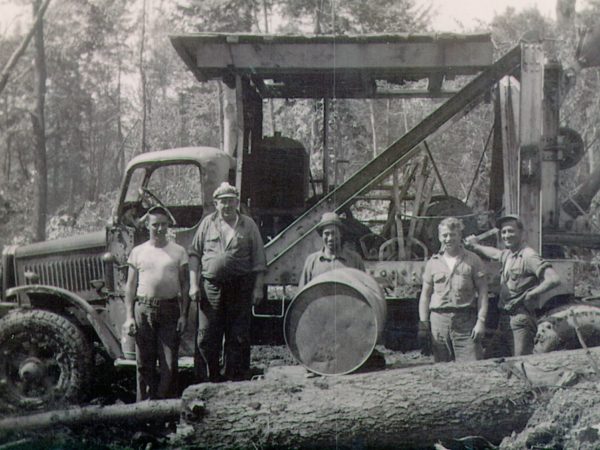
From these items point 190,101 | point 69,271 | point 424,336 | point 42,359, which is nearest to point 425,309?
point 424,336

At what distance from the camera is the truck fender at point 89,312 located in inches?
242

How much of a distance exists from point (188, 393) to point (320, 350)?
109 centimetres

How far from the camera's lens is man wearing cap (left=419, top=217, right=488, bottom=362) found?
5.57 m

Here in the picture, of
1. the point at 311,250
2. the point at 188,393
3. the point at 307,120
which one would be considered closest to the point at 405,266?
the point at 311,250

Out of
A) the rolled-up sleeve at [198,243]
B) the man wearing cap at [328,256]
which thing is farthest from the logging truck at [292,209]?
the man wearing cap at [328,256]

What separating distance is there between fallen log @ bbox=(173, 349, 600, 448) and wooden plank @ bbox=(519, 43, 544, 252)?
86.5 inches

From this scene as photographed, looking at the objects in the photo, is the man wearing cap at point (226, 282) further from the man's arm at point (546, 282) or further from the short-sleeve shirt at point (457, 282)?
the man's arm at point (546, 282)

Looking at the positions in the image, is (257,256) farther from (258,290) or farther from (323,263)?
(323,263)

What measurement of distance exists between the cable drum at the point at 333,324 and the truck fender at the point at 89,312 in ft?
5.85

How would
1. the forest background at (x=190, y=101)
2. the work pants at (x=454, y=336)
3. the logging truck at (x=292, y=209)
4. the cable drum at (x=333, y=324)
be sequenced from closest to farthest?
the cable drum at (x=333, y=324) → the work pants at (x=454, y=336) → the logging truck at (x=292, y=209) → the forest background at (x=190, y=101)

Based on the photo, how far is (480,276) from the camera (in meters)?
5.61

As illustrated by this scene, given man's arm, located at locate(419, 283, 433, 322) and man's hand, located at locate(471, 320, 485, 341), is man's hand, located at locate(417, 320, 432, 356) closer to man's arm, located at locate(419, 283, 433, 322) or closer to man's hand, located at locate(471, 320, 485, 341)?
man's arm, located at locate(419, 283, 433, 322)

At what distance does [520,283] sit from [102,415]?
3.59 metres

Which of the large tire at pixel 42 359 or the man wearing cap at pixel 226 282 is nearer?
the man wearing cap at pixel 226 282
